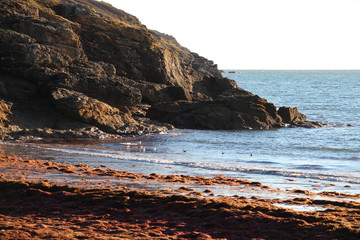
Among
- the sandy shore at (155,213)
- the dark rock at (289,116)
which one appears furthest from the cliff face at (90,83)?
the sandy shore at (155,213)

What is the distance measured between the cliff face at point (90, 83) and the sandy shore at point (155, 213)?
47.8 feet

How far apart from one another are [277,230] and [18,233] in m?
4.77

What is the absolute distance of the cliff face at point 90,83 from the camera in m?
26.6

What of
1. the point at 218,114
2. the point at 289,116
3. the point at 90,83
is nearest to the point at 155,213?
the point at 90,83

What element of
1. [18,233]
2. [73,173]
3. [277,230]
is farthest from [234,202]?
[73,173]

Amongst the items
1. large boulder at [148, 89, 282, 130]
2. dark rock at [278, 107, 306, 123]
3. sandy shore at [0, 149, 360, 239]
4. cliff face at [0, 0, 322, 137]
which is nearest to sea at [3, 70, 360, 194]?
large boulder at [148, 89, 282, 130]

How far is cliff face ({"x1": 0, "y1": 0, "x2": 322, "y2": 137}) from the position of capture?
87.4 feet

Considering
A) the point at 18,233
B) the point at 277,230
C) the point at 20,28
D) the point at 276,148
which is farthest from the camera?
the point at 20,28

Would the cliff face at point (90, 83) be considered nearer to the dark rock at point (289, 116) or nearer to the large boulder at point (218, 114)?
the large boulder at point (218, 114)

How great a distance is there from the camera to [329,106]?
6103 cm

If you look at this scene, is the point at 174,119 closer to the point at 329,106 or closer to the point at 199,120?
the point at 199,120

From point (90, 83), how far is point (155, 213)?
21357mm

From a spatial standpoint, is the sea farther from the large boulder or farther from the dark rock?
the dark rock

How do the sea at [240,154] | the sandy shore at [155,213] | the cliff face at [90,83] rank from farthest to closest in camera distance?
1. the cliff face at [90,83]
2. the sea at [240,154]
3. the sandy shore at [155,213]
